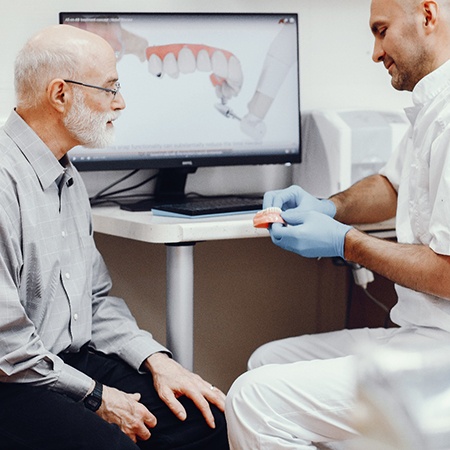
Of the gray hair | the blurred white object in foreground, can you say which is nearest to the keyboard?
the gray hair

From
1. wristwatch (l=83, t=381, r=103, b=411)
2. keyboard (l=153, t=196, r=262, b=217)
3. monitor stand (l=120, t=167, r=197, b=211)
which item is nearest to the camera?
wristwatch (l=83, t=381, r=103, b=411)

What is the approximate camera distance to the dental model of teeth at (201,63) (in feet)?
7.01

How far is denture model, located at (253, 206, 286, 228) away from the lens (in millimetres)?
1668

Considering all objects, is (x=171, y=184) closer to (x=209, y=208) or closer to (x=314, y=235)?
(x=209, y=208)

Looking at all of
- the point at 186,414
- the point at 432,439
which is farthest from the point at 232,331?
the point at 432,439

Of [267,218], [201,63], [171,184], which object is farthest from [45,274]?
[201,63]

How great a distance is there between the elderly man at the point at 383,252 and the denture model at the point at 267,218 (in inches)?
0.6

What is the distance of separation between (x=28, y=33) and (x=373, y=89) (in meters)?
1.13

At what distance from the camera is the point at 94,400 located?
1.53 m

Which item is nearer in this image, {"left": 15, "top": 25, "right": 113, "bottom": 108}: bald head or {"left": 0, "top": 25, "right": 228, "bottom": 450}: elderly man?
{"left": 0, "top": 25, "right": 228, "bottom": 450}: elderly man

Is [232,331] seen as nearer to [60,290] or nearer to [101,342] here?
[101,342]

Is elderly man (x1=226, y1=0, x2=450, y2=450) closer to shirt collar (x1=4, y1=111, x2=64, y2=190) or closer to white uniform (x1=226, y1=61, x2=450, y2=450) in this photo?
white uniform (x1=226, y1=61, x2=450, y2=450)

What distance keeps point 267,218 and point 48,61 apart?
0.55 meters

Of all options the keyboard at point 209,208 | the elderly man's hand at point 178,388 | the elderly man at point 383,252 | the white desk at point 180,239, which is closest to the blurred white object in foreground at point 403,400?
the elderly man at point 383,252
